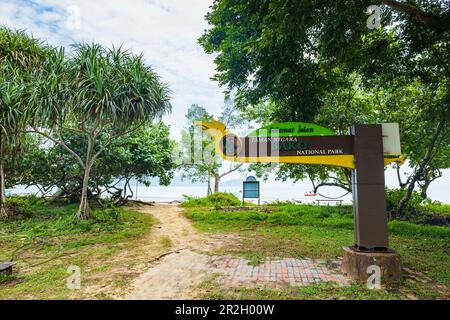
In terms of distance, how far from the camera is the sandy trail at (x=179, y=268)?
3211mm

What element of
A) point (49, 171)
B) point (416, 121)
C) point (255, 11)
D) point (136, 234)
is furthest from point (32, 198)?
point (416, 121)

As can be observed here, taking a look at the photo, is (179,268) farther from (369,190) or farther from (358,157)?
(358,157)

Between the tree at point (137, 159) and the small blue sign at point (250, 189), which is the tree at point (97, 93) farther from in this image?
the small blue sign at point (250, 189)

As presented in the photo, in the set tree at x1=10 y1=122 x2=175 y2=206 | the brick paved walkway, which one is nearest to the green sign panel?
the brick paved walkway

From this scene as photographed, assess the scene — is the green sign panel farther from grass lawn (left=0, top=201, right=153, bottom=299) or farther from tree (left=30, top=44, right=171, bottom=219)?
tree (left=30, top=44, right=171, bottom=219)

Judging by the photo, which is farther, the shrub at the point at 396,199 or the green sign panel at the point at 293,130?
the shrub at the point at 396,199

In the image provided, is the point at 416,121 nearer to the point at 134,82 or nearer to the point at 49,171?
the point at 134,82

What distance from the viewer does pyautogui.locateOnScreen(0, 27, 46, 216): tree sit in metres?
7.02

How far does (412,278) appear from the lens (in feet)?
12.1

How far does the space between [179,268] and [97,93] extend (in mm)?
5126

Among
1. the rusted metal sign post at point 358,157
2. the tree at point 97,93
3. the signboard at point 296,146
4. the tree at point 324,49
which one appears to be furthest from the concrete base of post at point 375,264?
the tree at point 97,93

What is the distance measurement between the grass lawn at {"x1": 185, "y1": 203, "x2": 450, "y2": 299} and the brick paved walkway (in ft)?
0.72

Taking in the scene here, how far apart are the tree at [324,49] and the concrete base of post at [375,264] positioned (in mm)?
3601
